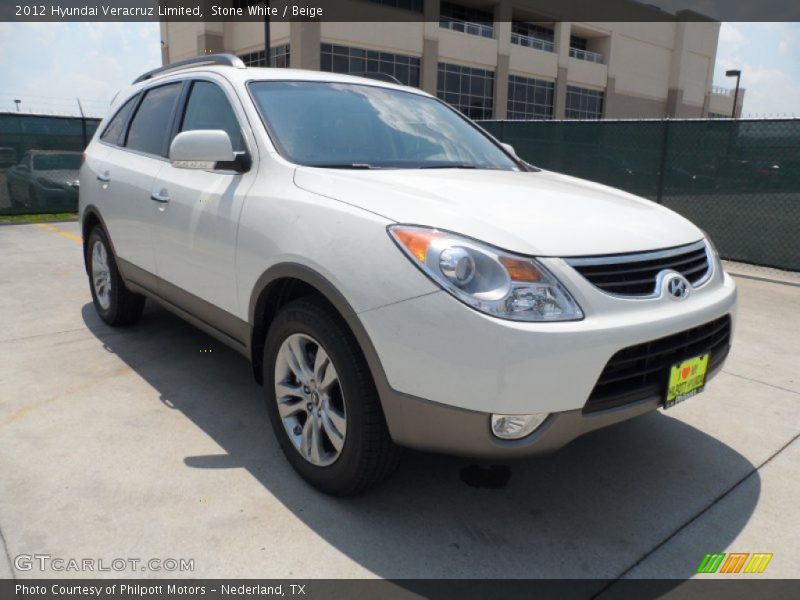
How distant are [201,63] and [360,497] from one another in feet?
9.54

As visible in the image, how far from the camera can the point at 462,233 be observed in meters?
2.24

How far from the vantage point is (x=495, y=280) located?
2.16 m

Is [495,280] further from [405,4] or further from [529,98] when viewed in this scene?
[529,98]

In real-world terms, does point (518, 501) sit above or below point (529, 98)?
below

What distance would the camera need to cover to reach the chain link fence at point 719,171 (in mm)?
8023

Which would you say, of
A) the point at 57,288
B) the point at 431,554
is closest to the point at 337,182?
the point at 431,554

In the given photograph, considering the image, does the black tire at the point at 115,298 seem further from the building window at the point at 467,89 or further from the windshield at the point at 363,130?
the building window at the point at 467,89

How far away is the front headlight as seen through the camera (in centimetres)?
212

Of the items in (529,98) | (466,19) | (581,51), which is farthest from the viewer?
(581,51)

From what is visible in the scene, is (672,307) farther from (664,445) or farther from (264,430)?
(264,430)

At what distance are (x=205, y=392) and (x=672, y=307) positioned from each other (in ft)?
8.68

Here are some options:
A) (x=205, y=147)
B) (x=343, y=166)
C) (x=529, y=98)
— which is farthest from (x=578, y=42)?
(x=205, y=147)

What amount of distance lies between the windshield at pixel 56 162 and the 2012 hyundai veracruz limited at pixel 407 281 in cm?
980

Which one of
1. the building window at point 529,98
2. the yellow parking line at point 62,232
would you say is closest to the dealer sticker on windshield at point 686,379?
the yellow parking line at point 62,232
